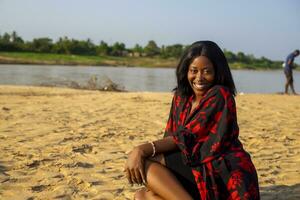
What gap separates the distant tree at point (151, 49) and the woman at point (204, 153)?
191 feet

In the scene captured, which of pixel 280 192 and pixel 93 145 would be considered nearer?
pixel 280 192

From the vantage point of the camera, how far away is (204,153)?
2.01 m

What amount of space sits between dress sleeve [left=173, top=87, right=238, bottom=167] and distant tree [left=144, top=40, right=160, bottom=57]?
192 feet

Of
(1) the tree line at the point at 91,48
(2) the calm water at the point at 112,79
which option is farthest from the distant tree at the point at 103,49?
(2) the calm water at the point at 112,79

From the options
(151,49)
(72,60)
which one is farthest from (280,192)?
(151,49)

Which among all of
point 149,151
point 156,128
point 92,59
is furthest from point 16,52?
point 149,151

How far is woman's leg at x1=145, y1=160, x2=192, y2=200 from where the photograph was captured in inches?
78.0

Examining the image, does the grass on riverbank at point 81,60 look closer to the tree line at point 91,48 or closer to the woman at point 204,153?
the tree line at point 91,48

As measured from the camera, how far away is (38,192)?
2.84 m

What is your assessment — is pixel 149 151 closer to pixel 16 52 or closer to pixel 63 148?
pixel 63 148

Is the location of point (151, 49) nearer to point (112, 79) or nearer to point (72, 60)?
point (72, 60)

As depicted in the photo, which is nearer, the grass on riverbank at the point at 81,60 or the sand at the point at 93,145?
the sand at the point at 93,145

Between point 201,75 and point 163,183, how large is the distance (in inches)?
23.8

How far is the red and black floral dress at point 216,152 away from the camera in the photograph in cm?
197
